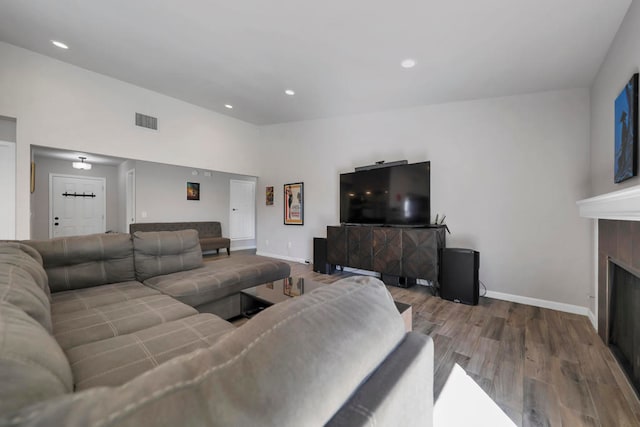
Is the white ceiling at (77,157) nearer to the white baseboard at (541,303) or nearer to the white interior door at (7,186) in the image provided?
the white interior door at (7,186)

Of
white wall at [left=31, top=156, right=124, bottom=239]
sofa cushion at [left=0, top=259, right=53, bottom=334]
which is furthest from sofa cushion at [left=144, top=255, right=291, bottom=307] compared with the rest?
white wall at [left=31, top=156, right=124, bottom=239]

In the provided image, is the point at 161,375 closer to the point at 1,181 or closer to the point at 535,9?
the point at 535,9

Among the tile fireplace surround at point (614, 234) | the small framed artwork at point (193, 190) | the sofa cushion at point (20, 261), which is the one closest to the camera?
the sofa cushion at point (20, 261)

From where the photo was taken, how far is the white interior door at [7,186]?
318cm

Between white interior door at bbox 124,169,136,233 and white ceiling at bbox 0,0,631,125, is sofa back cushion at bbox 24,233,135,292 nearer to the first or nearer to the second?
white ceiling at bbox 0,0,631,125

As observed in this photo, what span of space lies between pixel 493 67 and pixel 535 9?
77 centimetres

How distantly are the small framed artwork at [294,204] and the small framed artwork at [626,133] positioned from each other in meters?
4.22

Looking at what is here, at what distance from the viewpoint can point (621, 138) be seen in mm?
1932

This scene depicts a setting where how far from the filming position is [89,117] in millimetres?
3525

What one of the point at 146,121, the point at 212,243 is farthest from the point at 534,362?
the point at 212,243

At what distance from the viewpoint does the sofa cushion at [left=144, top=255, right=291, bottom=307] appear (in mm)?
2141

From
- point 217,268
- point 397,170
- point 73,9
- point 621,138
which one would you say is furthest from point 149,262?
point 621,138

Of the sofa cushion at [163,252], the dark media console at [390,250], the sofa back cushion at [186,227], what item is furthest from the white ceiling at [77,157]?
the dark media console at [390,250]

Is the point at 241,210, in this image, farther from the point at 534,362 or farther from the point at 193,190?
the point at 534,362
